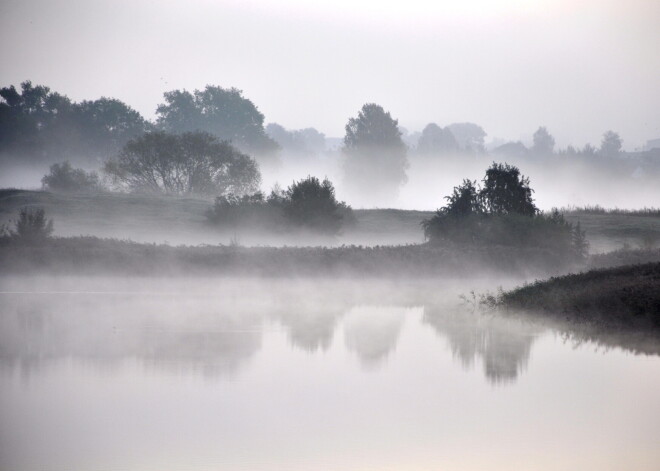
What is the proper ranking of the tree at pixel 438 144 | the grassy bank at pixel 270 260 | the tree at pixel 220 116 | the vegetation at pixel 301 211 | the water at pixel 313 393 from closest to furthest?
the water at pixel 313 393, the grassy bank at pixel 270 260, the vegetation at pixel 301 211, the tree at pixel 220 116, the tree at pixel 438 144

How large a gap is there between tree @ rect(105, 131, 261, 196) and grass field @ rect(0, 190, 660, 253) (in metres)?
11.1

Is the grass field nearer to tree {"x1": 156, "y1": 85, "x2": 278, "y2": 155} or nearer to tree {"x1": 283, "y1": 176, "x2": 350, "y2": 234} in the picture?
tree {"x1": 283, "y1": 176, "x2": 350, "y2": 234}

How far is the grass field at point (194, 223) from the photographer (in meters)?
48.2

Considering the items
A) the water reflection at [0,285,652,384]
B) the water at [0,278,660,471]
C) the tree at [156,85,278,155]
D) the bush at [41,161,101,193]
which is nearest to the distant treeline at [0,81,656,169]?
the tree at [156,85,278,155]

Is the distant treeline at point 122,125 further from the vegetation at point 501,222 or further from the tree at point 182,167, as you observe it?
the vegetation at point 501,222

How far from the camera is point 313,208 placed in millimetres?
48562

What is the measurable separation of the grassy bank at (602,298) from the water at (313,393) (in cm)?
122

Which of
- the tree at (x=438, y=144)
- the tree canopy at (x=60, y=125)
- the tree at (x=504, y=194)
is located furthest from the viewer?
the tree at (x=438, y=144)

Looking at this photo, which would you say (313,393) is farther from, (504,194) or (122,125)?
(122,125)

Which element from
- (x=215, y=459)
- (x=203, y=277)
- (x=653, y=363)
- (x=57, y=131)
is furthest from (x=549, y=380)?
(x=57, y=131)

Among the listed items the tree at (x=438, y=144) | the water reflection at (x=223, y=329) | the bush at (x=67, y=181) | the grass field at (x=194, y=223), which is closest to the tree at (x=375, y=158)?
the tree at (x=438, y=144)

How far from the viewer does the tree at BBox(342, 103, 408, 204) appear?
119m

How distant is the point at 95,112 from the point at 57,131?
18.8ft

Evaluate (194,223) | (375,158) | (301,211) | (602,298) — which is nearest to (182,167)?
(194,223)
